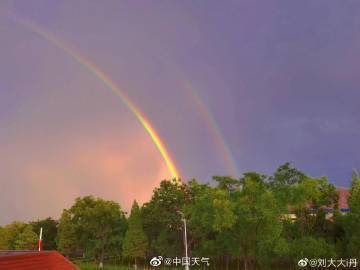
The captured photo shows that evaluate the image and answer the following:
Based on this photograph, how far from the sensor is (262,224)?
52.2 metres

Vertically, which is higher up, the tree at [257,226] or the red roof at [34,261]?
the tree at [257,226]

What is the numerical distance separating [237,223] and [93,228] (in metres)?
25.7

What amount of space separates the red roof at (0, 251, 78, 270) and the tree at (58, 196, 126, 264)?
45.9m

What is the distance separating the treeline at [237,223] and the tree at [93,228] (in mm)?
150

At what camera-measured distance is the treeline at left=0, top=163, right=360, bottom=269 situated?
51906 millimetres

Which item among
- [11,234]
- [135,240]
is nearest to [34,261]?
[135,240]

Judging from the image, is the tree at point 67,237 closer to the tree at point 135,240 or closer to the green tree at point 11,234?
the tree at point 135,240

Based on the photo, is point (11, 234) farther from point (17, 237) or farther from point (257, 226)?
point (257, 226)

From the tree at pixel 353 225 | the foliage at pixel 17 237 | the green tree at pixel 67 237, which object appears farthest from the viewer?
the foliage at pixel 17 237

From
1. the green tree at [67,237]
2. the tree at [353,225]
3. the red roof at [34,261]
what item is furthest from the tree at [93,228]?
the red roof at [34,261]

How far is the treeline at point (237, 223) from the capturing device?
51.9 meters

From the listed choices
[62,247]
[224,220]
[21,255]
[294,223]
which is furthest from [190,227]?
[21,255]

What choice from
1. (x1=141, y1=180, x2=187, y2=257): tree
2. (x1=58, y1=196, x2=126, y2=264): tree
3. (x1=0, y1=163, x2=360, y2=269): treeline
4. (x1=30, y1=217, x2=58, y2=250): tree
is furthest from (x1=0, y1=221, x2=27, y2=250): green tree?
(x1=141, y1=180, x2=187, y2=257): tree

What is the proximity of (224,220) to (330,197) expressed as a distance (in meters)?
15.4
